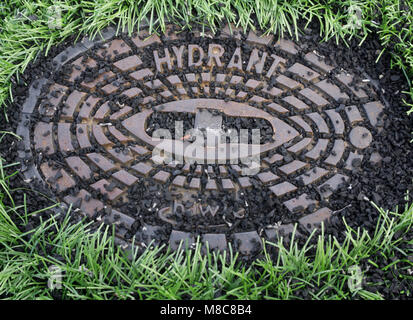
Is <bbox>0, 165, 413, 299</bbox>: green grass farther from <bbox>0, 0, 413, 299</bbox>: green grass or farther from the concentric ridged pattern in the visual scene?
the concentric ridged pattern

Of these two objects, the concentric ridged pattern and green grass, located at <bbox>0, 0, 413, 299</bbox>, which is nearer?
green grass, located at <bbox>0, 0, 413, 299</bbox>

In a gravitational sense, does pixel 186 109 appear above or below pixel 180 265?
above

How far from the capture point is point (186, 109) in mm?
2881

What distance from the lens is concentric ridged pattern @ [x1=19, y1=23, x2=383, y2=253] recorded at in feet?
8.45

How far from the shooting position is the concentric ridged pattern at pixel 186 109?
8.45 ft

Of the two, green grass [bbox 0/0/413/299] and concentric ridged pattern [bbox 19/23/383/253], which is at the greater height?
concentric ridged pattern [bbox 19/23/383/253]

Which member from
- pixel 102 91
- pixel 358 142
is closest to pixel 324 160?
pixel 358 142

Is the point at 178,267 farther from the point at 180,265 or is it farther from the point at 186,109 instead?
the point at 186,109

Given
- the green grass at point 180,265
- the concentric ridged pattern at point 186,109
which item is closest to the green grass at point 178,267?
the green grass at point 180,265

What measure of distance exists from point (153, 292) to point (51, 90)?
5.00ft

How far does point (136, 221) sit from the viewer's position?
248 centimetres

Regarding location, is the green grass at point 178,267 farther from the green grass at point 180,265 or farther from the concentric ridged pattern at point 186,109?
the concentric ridged pattern at point 186,109

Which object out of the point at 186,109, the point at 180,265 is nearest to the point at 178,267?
the point at 180,265

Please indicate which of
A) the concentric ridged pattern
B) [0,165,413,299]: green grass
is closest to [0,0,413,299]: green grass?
[0,165,413,299]: green grass
